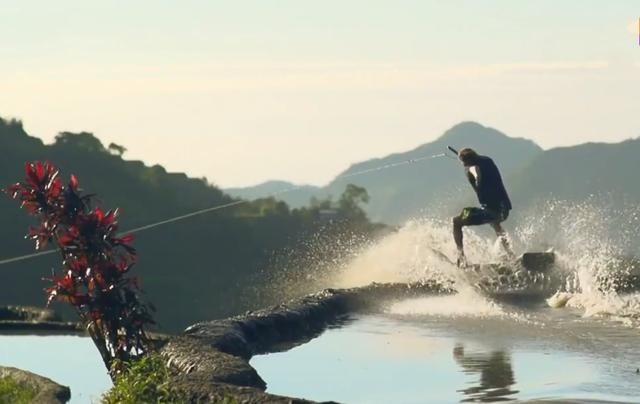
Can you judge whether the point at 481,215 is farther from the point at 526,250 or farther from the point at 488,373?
the point at 488,373

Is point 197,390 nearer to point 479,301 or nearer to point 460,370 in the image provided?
point 460,370

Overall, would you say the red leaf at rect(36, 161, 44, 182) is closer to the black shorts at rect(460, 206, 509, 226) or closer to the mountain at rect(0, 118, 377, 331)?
the black shorts at rect(460, 206, 509, 226)

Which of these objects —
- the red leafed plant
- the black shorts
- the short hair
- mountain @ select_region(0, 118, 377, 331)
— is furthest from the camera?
mountain @ select_region(0, 118, 377, 331)

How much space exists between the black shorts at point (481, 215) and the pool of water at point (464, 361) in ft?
10.8

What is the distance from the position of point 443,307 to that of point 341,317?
170cm

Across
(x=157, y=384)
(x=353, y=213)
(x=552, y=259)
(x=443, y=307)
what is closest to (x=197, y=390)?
(x=157, y=384)

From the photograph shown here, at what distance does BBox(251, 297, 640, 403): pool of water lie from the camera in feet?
42.8

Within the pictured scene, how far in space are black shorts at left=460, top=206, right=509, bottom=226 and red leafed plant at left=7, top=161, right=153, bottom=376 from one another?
9977 mm

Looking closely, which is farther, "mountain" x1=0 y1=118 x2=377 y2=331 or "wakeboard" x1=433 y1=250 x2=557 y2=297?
"mountain" x1=0 y1=118 x2=377 y2=331

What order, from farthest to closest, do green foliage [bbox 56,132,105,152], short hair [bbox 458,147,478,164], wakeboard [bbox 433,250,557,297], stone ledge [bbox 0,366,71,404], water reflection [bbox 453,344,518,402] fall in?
green foliage [bbox 56,132,105,152], wakeboard [bbox 433,250,557,297], short hair [bbox 458,147,478,164], stone ledge [bbox 0,366,71,404], water reflection [bbox 453,344,518,402]

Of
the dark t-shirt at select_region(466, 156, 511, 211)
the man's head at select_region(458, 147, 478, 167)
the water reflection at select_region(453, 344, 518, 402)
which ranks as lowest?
the water reflection at select_region(453, 344, 518, 402)

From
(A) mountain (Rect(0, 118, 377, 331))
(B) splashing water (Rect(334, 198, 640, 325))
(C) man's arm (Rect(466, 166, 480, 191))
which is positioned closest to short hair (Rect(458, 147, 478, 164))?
(C) man's arm (Rect(466, 166, 480, 191))

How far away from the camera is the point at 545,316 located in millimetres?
19672

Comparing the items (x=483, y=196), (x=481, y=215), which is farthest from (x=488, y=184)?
(x=481, y=215)
